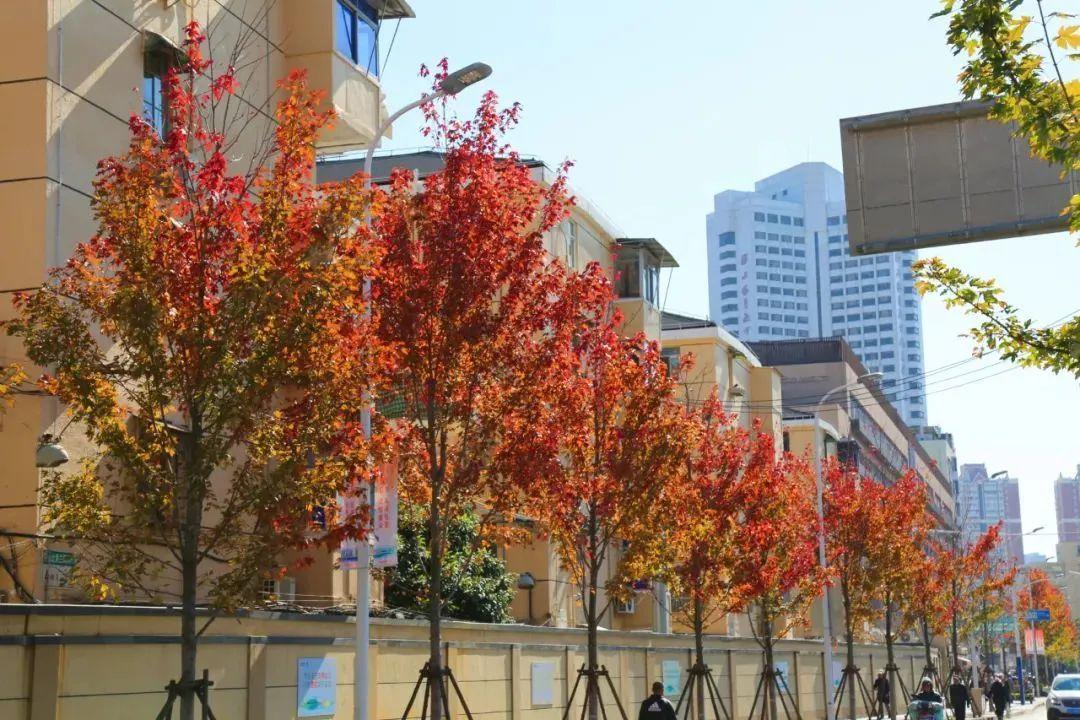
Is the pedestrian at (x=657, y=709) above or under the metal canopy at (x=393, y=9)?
under

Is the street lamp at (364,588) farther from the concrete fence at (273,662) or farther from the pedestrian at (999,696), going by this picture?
the pedestrian at (999,696)

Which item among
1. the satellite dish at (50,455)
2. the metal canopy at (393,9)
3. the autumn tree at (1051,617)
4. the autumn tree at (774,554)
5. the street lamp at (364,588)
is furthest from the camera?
the autumn tree at (1051,617)

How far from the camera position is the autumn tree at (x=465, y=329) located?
62.8ft

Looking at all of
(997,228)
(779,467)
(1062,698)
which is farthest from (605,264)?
(997,228)

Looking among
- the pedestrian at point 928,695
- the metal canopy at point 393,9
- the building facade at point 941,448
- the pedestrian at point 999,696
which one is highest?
the building facade at point 941,448

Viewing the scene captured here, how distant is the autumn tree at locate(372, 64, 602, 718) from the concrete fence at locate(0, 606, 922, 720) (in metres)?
2.28

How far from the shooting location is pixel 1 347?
21688 mm

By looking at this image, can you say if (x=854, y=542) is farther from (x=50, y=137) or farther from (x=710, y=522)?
(x=50, y=137)

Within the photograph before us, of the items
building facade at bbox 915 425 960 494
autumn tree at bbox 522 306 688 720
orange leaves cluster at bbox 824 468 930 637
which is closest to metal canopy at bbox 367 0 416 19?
autumn tree at bbox 522 306 688 720

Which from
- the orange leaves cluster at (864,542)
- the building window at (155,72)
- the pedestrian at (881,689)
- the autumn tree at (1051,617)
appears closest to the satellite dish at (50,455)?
the building window at (155,72)

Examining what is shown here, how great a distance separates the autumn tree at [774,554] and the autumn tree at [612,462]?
664 centimetres

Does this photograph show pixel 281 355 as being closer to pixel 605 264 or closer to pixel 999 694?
pixel 605 264

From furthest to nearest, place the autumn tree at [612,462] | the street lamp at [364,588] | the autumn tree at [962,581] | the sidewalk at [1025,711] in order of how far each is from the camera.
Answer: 1. the sidewalk at [1025,711]
2. the autumn tree at [962,581]
3. the autumn tree at [612,462]
4. the street lamp at [364,588]

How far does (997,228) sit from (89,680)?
1091 cm
